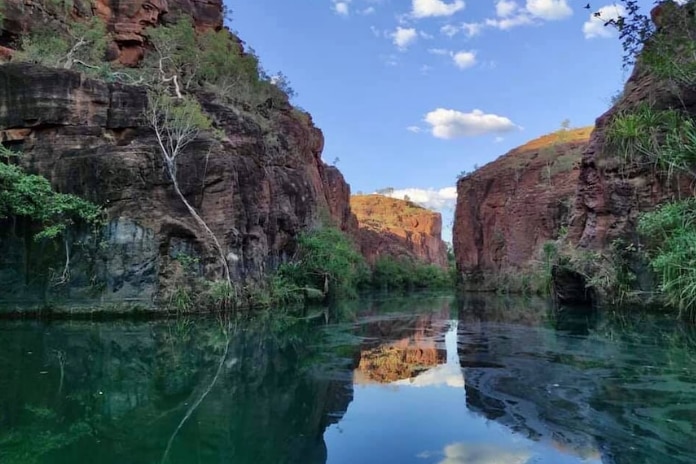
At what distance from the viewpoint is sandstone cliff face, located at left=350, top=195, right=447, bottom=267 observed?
87450 mm

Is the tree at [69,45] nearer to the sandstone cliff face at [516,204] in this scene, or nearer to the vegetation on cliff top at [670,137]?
the vegetation on cliff top at [670,137]

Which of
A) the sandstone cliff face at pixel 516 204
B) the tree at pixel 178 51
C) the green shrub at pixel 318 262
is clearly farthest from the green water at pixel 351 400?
the sandstone cliff face at pixel 516 204

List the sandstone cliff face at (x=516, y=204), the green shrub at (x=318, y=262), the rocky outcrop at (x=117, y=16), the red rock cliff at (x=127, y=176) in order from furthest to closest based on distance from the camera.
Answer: the sandstone cliff face at (x=516, y=204), the green shrub at (x=318, y=262), the rocky outcrop at (x=117, y=16), the red rock cliff at (x=127, y=176)

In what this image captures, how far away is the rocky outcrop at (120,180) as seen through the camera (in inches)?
719

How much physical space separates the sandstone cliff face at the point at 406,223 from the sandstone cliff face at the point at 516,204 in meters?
26.9

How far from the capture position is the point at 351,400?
6691 millimetres

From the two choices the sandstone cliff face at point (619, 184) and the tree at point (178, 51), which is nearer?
the sandstone cliff face at point (619, 184)

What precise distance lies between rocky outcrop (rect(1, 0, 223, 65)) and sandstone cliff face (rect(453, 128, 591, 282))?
95.1ft

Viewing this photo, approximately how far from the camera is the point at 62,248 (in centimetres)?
1825

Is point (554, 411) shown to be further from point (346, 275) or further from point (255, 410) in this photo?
point (346, 275)

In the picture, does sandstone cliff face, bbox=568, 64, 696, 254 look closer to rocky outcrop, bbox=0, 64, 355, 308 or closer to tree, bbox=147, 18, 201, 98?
rocky outcrop, bbox=0, 64, 355, 308

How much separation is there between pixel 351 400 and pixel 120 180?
15351 millimetres

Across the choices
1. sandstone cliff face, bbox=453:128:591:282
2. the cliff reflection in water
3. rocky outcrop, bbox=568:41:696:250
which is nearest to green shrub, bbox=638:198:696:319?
rocky outcrop, bbox=568:41:696:250

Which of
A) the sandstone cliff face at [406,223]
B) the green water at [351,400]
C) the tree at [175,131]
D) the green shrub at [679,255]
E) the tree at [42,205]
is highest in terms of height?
the sandstone cliff face at [406,223]
